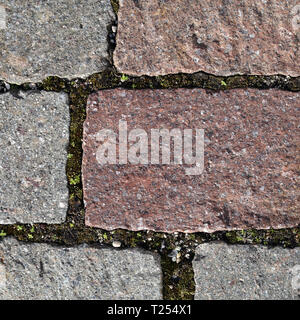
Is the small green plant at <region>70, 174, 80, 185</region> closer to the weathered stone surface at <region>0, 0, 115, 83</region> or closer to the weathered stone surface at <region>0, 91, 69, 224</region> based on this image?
the weathered stone surface at <region>0, 91, 69, 224</region>

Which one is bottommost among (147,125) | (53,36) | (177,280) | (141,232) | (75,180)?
(177,280)

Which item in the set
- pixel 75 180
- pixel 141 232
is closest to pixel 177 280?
pixel 141 232

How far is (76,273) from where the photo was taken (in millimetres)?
938

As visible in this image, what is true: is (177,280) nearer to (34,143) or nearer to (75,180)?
(75,180)

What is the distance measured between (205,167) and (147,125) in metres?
0.18

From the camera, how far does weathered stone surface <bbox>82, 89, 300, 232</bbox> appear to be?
897 mm

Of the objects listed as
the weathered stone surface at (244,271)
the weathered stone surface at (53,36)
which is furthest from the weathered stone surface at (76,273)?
the weathered stone surface at (53,36)

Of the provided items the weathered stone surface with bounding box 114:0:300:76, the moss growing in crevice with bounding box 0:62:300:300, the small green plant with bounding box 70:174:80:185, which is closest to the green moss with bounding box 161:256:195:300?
the moss growing in crevice with bounding box 0:62:300:300

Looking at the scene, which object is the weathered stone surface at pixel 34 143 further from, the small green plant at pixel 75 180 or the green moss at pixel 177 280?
the green moss at pixel 177 280

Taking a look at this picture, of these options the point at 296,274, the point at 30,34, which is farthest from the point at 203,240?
the point at 30,34

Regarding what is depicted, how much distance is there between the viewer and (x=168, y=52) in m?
0.90

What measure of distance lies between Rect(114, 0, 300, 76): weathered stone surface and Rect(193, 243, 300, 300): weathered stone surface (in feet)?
1.51

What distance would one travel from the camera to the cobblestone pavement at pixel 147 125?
2.93 ft

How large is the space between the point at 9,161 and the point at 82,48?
1.10ft
